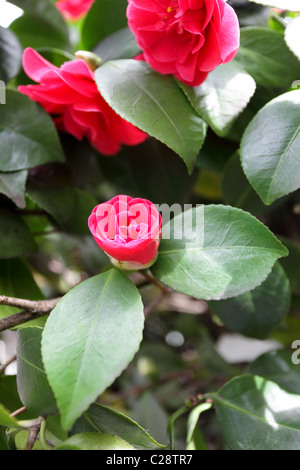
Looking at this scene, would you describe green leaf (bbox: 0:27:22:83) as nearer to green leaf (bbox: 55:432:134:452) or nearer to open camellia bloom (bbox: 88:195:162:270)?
open camellia bloom (bbox: 88:195:162:270)

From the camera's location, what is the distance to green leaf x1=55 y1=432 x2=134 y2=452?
37 centimetres

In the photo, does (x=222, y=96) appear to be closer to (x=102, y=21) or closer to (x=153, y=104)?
(x=153, y=104)

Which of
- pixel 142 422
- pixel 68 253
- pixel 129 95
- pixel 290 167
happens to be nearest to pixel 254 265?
pixel 290 167

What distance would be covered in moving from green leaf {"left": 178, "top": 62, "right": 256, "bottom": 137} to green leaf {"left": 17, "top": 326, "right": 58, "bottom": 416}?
251 mm

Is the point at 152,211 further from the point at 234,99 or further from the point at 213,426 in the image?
the point at 213,426

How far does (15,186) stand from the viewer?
1.61ft

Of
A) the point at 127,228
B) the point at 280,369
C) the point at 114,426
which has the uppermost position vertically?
the point at 127,228

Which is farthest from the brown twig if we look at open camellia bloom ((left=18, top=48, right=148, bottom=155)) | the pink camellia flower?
the pink camellia flower

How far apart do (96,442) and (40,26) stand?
562 millimetres

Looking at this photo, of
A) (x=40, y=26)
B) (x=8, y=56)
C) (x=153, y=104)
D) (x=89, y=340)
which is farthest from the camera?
(x=40, y=26)

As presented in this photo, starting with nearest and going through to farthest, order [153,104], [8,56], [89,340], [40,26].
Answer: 1. [89,340]
2. [153,104]
3. [8,56]
4. [40,26]

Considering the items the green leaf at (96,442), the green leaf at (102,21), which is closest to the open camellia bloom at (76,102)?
the green leaf at (102,21)

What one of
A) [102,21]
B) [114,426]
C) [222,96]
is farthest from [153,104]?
[114,426]

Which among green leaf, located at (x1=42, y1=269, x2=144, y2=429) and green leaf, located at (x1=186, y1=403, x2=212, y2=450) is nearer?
green leaf, located at (x1=42, y1=269, x2=144, y2=429)
